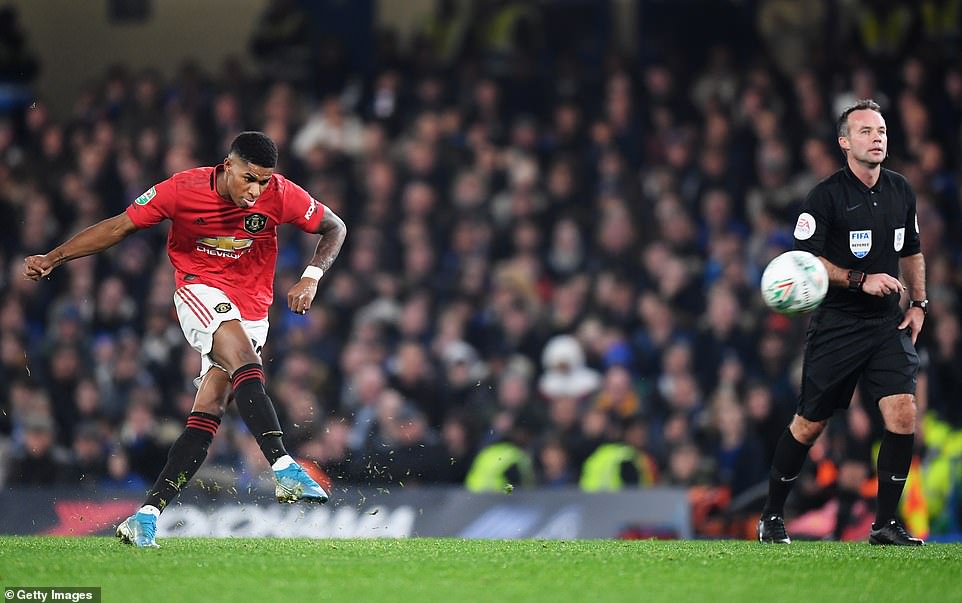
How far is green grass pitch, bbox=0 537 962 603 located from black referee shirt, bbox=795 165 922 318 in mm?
1260

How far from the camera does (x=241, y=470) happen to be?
1184cm

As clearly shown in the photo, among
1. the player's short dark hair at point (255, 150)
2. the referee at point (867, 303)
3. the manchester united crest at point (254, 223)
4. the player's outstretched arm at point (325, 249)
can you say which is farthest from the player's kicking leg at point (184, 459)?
the referee at point (867, 303)

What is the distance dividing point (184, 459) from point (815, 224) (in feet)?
10.8

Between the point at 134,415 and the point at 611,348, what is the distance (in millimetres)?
4109

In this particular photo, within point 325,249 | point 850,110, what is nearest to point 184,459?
point 325,249

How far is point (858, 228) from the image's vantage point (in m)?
7.46

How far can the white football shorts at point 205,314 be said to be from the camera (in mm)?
7234

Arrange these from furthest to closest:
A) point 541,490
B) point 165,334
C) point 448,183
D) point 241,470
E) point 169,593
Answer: point 448,183, point 165,334, point 241,470, point 541,490, point 169,593

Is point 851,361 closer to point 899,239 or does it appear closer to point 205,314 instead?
point 899,239

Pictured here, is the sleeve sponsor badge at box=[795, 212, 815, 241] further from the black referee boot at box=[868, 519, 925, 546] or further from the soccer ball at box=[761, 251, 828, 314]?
the black referee boot at box=[868, 519, 925, 546]

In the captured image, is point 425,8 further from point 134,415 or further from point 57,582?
point 57,582

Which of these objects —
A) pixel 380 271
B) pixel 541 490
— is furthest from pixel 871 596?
pixel 380 271

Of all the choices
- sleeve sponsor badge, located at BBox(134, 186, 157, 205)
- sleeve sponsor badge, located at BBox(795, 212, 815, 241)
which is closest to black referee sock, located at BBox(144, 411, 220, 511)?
sleeve sponsor badge, located at BBox(134, 186, 157, 205)

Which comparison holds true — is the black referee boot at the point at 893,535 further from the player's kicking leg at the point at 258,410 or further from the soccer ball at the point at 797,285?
the player's kicking leg at the point at 258,410
